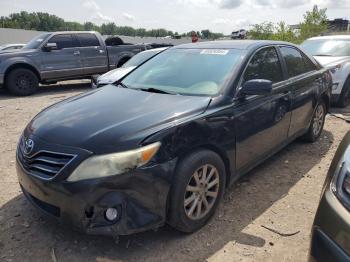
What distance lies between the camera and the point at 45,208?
2791 mm

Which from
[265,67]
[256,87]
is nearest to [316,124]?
[265,67]

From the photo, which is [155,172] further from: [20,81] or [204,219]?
[20,81]

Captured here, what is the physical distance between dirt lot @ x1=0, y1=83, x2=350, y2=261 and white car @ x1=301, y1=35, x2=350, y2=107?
373cm

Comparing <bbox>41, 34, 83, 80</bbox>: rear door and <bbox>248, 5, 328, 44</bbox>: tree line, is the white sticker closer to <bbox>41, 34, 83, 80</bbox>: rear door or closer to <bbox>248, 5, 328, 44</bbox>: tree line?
<bbox>41, 34, 83, 80</bbox>: rear door

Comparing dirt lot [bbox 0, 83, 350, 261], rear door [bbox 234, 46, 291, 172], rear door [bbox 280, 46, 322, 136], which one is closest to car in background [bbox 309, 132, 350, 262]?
dirt lot [bbox 0, 83, 350, 261]

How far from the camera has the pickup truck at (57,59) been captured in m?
9.98

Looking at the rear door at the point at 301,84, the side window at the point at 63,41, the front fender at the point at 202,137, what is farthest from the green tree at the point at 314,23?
the front fender at the point at 202,137

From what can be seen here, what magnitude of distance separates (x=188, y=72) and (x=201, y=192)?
1.34 meters

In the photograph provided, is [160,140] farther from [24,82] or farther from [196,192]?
[24,82]

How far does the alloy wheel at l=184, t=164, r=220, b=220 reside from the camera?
294 cm

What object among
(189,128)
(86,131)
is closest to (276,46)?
(189,128)

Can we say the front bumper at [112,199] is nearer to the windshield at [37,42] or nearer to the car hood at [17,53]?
the car hood at [17,53]

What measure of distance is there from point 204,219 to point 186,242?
274 millimetres

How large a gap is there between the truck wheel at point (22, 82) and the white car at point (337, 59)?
762cm
